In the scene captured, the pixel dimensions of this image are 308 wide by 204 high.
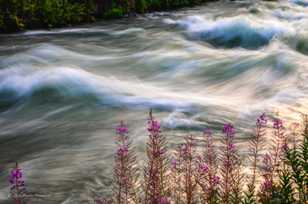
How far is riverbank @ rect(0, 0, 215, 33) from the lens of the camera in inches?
852

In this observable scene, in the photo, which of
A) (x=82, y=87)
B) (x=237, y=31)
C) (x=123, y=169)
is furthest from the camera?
(x=237, y=31)

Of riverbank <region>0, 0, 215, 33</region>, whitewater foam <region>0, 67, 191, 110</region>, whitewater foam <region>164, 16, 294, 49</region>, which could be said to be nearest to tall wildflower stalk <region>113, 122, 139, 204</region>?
whitewater foam <region>0, 67, 191, 110</region>

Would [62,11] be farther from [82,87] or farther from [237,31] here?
[82,87]

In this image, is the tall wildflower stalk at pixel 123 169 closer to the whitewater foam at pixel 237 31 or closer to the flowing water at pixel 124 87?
the flowing water at pixel 124 87

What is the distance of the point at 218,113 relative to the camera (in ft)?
32.2

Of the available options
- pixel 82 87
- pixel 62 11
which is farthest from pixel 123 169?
pixel 62 11

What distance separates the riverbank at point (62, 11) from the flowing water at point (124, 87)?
1.11 metres

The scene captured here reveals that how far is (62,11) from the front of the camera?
931 inches

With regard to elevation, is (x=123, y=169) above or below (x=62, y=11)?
above

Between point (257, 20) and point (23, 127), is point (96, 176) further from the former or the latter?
point (257, 20)

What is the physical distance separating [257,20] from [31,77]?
1044 cm

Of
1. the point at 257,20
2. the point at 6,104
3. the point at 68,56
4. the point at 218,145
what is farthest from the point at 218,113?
the point at 257,20

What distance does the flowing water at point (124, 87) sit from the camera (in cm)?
816

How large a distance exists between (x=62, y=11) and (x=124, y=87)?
12209 mm
